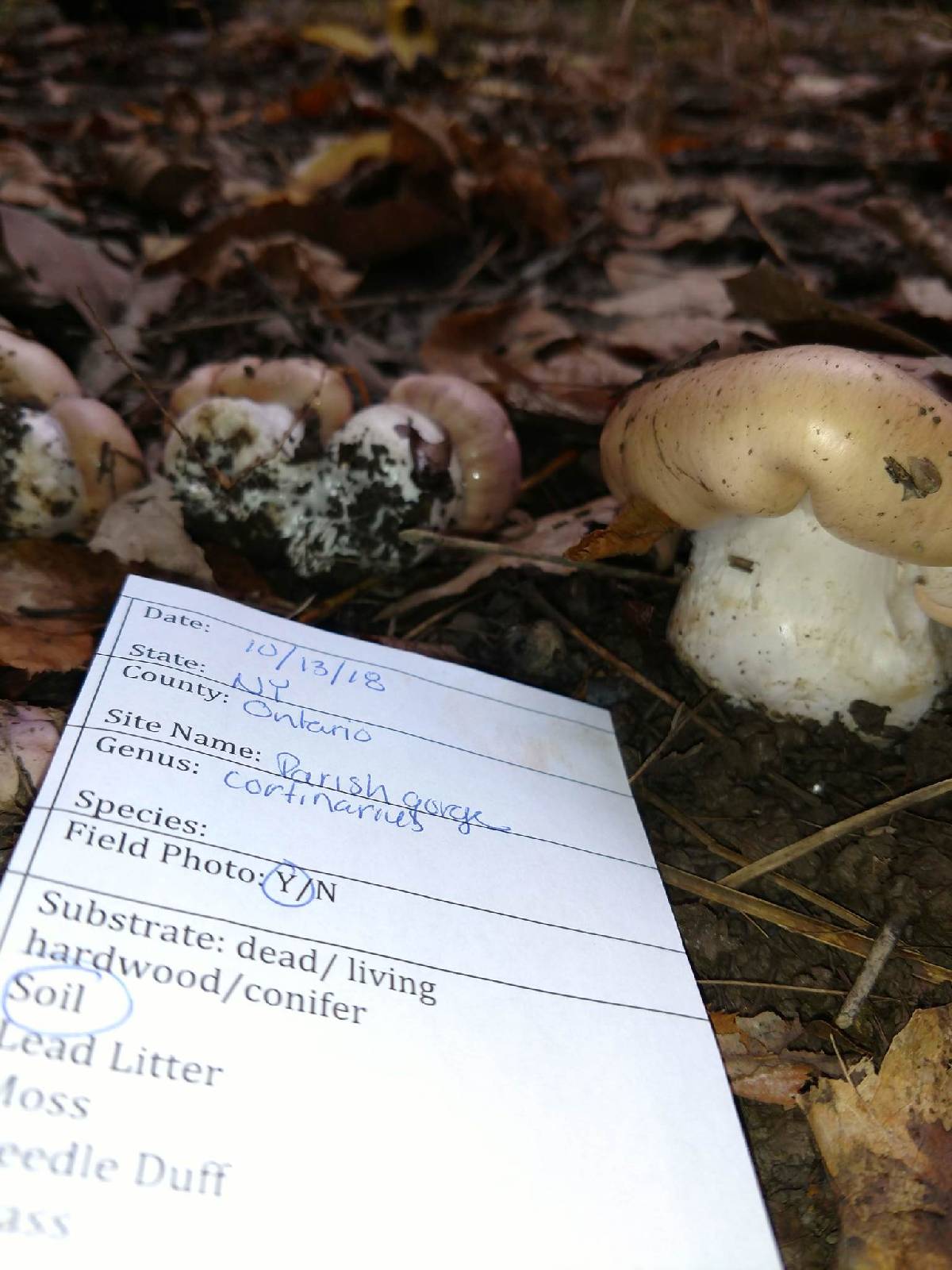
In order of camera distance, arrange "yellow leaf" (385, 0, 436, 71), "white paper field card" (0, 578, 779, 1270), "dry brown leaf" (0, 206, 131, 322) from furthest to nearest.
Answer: "yellow leaf" (385, 0, 436, 71)
"dry brown leaf" (0, 206, 131, 322)
"white paper field card" (0, 578, 779, 1270)

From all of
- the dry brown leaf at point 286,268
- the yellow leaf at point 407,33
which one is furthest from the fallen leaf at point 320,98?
the dry brown leaf at point 286,268

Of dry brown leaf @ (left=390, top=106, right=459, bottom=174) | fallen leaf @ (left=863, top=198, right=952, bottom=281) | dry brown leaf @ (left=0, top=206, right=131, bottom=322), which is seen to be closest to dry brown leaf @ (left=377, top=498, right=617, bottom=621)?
dry brown leaf @ (left=0, top=206, right=131, bottom=322)

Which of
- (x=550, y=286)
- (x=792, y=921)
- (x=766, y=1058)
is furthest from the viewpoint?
(x=550, y=286)

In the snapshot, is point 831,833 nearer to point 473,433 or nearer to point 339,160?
point 473,433

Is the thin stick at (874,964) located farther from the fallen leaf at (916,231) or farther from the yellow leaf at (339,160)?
the yellow leaf at (339,160)

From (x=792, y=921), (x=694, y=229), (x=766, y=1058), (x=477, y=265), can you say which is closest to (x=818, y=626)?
(x=792, y=921)

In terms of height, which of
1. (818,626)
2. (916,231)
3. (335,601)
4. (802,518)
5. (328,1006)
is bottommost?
(335,601)

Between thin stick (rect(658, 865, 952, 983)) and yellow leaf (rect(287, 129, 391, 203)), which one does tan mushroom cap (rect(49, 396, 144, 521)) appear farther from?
yellow leaf (rect(287, 129, 391, 203))
